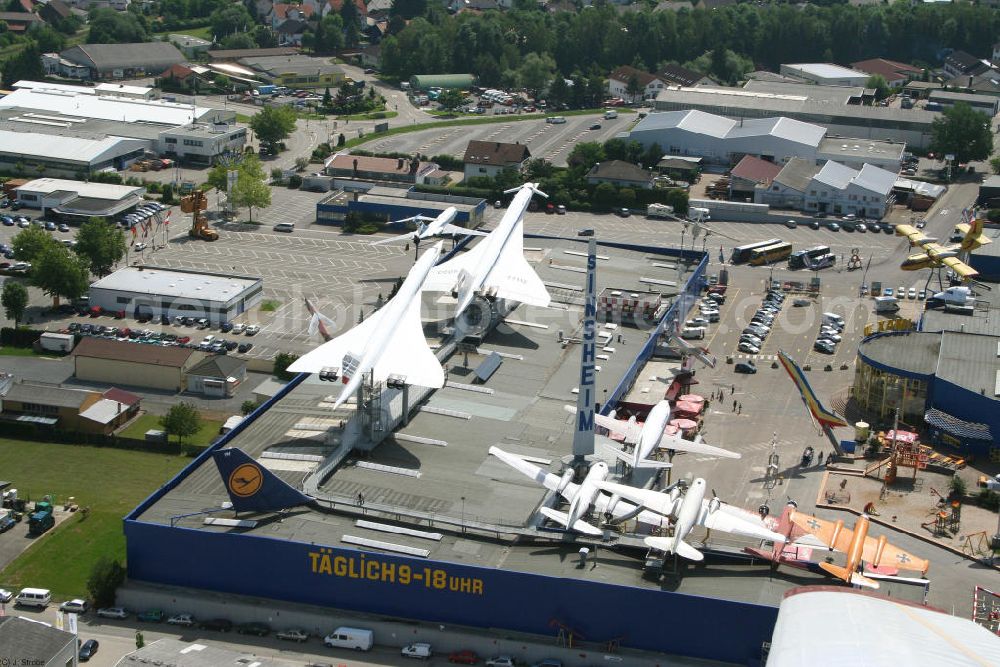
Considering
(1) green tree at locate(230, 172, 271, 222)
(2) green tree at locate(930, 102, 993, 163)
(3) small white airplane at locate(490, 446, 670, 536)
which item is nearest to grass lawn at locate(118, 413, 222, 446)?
(3) small white airplane at locate(490, 446, 670, 536)

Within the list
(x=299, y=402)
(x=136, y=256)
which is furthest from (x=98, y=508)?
(x=136, y=256)

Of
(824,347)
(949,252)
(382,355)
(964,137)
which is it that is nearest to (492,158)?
(949,252)

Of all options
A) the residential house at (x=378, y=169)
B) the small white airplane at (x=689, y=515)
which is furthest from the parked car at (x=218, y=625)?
the residential house at (x=378, y=169)

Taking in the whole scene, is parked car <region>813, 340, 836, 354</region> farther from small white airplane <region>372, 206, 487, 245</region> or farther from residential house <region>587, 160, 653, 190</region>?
residential house <region>587, 160, 653, 190</region>

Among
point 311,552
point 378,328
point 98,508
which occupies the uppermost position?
point 378,328

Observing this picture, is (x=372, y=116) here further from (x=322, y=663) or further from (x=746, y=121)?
(x=322, y=663)

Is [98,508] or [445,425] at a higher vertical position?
[445,425]
